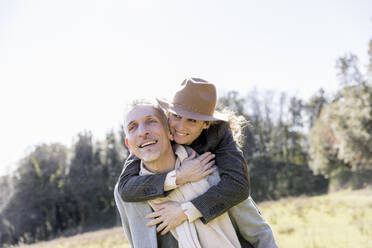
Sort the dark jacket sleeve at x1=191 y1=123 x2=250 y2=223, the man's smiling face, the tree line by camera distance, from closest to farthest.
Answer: the dark jacket sleeve at x1=191 y1=123 x2=250 y2=223 → the man's smiling face → the tree line

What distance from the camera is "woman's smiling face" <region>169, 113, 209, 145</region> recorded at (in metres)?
2.82

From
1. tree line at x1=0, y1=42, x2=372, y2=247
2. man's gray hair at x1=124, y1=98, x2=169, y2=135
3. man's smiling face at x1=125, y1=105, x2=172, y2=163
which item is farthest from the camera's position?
tree line at x1=0, y1=42, x2=372, y2=247

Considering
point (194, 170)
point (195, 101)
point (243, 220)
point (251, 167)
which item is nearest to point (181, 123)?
point (195, 101)

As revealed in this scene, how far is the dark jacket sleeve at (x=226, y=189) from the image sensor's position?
7.94 feet

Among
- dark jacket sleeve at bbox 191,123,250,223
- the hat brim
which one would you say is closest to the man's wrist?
dark jacket sleeve at bbox 191,123,250,223

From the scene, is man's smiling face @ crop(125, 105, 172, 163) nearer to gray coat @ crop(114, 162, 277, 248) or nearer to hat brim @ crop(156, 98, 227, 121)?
hat brim @ crop(156, 98, 227, 121)

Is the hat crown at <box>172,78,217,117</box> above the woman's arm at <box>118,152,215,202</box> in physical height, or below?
above

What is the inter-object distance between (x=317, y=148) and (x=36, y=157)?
25.3 metres

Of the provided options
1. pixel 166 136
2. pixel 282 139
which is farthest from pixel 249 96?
pixel 166 136

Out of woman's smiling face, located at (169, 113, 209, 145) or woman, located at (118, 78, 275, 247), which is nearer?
woman, located at (118, 78, 275, 247)

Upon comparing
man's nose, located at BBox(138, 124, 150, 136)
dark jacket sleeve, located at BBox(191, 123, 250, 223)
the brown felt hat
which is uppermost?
the brown felt hat

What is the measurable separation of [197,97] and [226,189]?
2.57 feet

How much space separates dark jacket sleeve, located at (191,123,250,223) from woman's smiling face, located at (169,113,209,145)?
13.3 inches

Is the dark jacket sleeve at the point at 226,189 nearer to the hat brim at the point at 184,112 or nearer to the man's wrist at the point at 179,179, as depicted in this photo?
the man's wrist at the point at 179,179
